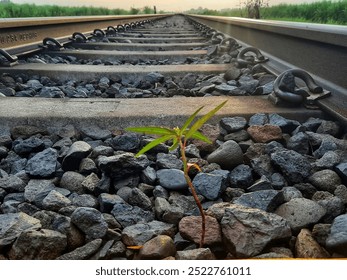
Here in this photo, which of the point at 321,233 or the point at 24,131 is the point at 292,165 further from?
the point at 24,131

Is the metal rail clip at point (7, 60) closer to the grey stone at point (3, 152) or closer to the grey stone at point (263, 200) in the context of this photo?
the grey stone at point (3, 152)

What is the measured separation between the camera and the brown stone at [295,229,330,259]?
1.30m

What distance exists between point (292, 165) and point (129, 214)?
760 millimetres

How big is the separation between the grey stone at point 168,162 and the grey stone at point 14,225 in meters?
0.65

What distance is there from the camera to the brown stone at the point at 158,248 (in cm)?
129

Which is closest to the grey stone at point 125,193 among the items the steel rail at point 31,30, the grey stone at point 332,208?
the grey stone at point 332,208

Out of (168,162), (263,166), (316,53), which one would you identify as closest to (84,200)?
(168,162)

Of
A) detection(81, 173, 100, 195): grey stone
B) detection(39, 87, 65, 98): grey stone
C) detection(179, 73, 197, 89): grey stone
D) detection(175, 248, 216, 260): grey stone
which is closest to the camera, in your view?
detection(175, 248, 216, 260): grey stone

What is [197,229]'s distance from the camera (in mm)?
1402

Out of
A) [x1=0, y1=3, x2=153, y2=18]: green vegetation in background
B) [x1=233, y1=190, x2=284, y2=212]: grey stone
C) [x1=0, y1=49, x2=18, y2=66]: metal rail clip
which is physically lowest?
[x1=233, y1=190, x2=284, y2=212]: grey stone

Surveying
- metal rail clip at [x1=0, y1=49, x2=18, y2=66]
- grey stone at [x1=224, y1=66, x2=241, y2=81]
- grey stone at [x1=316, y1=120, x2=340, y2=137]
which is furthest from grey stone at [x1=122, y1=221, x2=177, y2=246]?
metal rail clip at [x1=0, y1=49, x2=18, y2=66]

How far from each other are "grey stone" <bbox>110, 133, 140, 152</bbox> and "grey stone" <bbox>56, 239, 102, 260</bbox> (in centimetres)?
81

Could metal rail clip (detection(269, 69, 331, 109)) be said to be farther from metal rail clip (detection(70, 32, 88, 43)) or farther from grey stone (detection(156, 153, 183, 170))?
metal rail clip (detection(70, 32, 88, 43))
